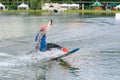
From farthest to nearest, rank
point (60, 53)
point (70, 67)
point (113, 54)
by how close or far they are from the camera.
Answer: point (113, 54) < point (60, 53) < point (70, 67)

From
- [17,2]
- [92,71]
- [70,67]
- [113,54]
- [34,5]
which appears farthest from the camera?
[17,2]

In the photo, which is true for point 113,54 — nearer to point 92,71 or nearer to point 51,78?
point 92,71

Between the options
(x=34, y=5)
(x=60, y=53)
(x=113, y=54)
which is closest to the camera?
(x=60, y=53)

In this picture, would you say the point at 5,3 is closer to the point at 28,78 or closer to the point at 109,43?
the point at 109,43

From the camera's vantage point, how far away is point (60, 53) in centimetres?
2045

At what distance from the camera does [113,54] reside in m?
22.5

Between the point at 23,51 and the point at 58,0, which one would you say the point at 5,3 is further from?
the point at 23,51

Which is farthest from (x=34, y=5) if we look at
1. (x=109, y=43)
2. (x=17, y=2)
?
(x=109, y=43)

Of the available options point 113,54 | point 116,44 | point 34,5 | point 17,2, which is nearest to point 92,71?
point 113,54

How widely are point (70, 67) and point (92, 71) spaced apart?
145 centimetres

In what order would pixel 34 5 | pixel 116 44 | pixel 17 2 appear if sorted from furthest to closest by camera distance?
pixel 17 2, pixel 34 5, pixel 116 44

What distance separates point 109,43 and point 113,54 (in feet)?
18.6

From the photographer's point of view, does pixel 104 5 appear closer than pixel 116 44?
No

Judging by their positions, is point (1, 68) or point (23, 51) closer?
point (1, 68)
